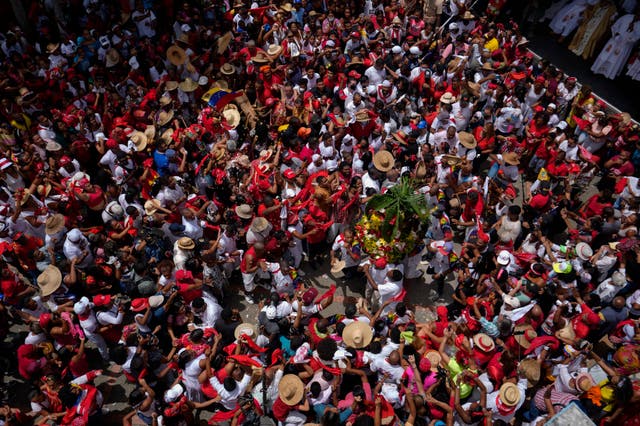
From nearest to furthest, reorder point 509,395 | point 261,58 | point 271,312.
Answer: point 509,395 → point 271,312 → point 261,58

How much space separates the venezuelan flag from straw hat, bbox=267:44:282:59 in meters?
1.80

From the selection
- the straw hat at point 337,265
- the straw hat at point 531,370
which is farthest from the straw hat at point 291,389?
the straw hat at point 531,370

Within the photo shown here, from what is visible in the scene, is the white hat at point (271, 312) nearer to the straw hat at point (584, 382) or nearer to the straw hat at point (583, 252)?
the straw hat at point (584, 382)

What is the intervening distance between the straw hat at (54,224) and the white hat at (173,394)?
3739 mm

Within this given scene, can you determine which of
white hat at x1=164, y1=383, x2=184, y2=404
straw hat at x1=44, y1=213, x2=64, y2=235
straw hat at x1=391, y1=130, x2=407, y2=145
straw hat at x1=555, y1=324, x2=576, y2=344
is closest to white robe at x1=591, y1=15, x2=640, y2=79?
straw hat at x1=391, y1=130, x2=407, y2=145

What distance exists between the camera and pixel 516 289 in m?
6.99

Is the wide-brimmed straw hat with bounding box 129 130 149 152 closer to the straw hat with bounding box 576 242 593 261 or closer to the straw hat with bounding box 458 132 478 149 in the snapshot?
the straw hat with bounding box 458 132 478 149

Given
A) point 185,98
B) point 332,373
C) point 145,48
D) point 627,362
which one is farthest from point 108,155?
point 627,362

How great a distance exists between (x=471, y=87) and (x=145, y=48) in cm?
875

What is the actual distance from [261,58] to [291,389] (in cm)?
915

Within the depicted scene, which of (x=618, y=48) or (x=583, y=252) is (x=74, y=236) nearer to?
(x=583, y=252)

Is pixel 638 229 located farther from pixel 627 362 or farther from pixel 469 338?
pixel 469 338

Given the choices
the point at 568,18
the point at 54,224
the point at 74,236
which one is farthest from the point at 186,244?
the point at 568,18

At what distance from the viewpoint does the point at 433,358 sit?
616 cm
